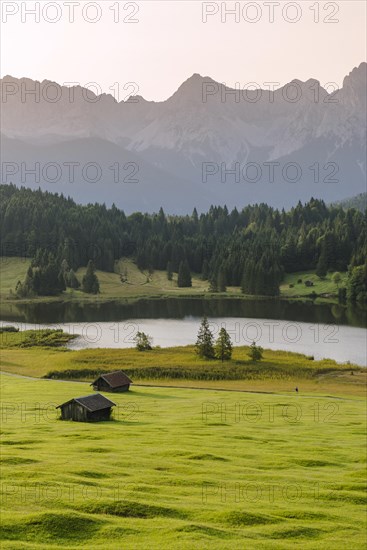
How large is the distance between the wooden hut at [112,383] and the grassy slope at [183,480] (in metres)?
12.4

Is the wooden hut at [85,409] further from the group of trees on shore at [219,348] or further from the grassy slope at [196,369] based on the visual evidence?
the group of trees on shore at [219,348]

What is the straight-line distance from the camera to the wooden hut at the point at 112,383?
3091 inches

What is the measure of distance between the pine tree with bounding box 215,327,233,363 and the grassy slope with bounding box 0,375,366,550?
36005 millimetres

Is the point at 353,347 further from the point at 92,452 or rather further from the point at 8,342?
the point at 92,452

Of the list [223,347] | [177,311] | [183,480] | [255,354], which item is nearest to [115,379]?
[223,347]

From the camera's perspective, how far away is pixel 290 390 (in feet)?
281

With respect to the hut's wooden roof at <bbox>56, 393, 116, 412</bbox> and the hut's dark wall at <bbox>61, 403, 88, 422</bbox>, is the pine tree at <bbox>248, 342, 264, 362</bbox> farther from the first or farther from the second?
the hut's dark wall at <bbox>61, 403, 88, 422</bbox>

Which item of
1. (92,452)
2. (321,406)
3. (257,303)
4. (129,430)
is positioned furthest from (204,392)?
(257,303)

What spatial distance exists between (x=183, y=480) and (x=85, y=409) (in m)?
22.3

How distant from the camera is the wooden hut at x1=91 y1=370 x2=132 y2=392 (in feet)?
258

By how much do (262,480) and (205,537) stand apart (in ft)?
39.1

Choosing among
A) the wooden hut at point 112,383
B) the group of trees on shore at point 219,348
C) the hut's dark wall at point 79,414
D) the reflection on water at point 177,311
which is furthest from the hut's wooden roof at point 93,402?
the reflection on water at point 177,311

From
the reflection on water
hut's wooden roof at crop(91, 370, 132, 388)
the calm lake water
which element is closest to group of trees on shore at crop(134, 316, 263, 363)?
the calm lake water

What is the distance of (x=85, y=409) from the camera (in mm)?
58500
